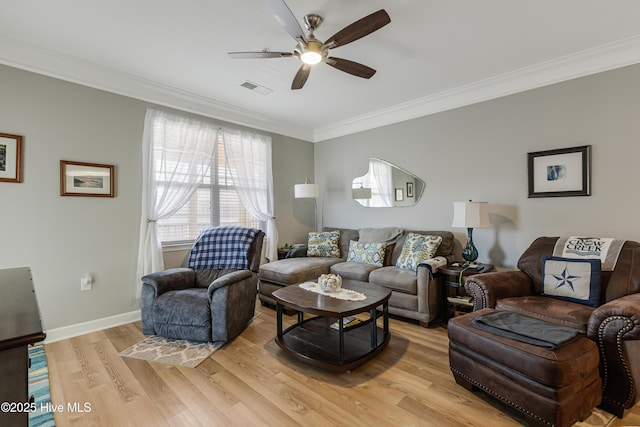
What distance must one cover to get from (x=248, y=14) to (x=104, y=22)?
1.13 metres

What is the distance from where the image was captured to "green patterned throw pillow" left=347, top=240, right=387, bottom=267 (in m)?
3.74

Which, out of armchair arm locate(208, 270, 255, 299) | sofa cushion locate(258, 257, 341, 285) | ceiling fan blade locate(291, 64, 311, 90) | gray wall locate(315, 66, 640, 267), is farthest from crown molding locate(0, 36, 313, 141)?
armchair arm locate(208, 270, 255, 299)

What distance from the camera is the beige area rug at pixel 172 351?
7.77ft

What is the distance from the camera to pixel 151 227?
131 inches

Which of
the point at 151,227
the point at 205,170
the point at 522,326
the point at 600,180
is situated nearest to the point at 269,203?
the point at 205,170

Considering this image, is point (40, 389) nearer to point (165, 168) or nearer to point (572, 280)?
point (165, 168)

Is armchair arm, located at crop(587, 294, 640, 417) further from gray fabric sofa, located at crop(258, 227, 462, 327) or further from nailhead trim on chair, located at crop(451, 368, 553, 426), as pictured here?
gray fabric sofa, located at crop(258, 227, 462, 327)

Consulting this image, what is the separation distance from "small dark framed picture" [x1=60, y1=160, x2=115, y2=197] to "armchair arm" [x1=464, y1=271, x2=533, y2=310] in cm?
361

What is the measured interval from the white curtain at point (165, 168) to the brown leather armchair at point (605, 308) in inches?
128

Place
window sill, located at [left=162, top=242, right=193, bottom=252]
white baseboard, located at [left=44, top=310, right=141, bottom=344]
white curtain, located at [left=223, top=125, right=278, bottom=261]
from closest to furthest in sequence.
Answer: white baseboard, located at [left=44, top=310, right=141, bottom=344] → window sill, located at [left=162, top=242, right=193, bottom=252] → white curtain, located at [left=223, top=125, right=278, bottom=261]

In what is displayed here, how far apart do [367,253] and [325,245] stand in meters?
0.71

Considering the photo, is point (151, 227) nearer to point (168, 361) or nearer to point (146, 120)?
point (146, 120)

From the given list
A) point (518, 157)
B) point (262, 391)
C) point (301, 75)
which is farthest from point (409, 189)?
point (262, 391)

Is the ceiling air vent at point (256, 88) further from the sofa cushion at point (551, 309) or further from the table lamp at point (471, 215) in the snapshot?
the sofa cushion at point (551, 309)
